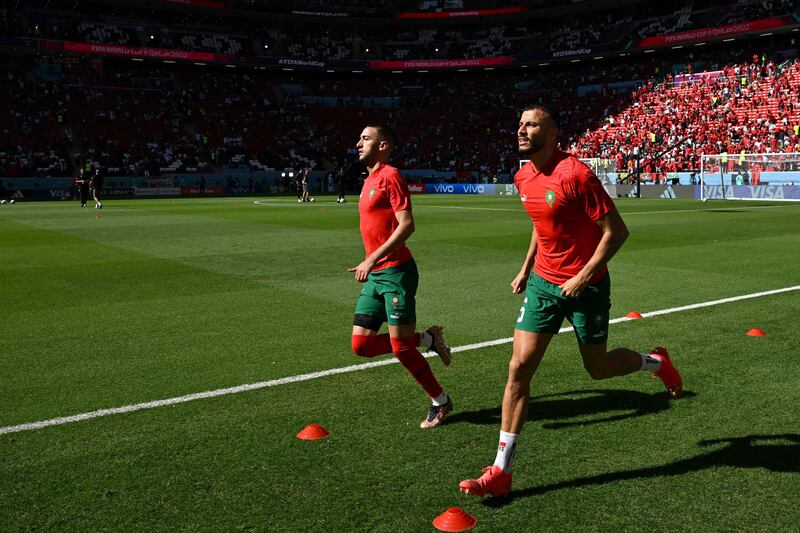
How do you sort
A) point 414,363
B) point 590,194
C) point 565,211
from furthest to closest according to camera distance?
point 414,363, point 565,211, point 590,194

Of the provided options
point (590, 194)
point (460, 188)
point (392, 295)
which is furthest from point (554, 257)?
point (460, 188)

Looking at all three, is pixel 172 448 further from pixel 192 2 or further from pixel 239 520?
pixel 192 2

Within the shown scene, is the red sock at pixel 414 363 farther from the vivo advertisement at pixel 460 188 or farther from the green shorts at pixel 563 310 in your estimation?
the vivo advertisement at pixel 460 188

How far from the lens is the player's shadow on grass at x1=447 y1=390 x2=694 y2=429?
505 cm

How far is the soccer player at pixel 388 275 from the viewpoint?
4992 millimetres

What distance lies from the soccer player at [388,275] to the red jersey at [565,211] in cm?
100

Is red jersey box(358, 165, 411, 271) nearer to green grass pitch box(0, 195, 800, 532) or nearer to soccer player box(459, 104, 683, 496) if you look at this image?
soccer player box(459, 104, 683, 496)

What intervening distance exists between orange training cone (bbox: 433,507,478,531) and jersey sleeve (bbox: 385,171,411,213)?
223 cm

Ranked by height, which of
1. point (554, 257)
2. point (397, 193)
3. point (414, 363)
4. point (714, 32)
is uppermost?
point (714, 32)

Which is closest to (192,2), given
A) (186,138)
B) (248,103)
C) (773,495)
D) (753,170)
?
(248,103)

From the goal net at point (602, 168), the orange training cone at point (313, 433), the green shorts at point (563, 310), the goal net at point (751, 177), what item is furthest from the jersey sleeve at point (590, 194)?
the goal net at point (602, 168)

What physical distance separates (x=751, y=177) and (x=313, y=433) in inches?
1378

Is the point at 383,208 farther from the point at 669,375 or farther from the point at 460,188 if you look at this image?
the point at 460,188

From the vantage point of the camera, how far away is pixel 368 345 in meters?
5.24
